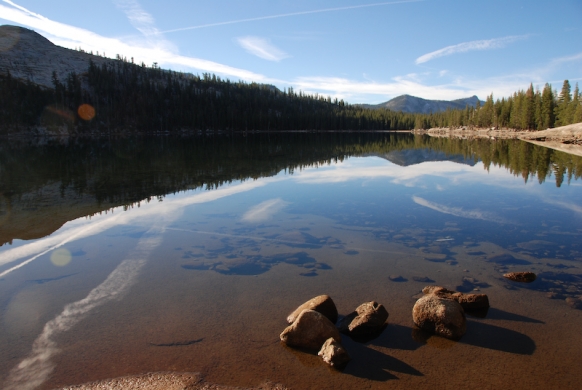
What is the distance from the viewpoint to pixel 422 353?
22.1ft

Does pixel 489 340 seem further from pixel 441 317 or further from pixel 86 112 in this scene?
pixel 86 112

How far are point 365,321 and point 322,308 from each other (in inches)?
35.3

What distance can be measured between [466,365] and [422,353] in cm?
73

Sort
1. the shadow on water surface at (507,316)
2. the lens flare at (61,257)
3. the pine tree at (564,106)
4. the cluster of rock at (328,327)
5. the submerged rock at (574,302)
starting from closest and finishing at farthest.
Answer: the cluster of rock at (328,327), the shadow on water surface at (507,316), the submerged rock at (574,302), the lens flare at (61,257), the pine tree at (564,106)

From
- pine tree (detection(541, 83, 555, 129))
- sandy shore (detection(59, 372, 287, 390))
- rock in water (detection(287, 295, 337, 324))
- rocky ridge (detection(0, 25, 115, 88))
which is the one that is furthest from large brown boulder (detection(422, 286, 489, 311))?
rocky ridge (detection(0, 25, 115, 88))

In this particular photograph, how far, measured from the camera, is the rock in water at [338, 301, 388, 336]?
7.21 metres

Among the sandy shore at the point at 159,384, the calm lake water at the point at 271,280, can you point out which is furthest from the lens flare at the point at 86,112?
the sandy shore at the point at 159,384

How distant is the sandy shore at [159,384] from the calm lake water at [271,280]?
0.63 feet

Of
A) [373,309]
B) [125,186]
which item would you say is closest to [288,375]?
[373,309]

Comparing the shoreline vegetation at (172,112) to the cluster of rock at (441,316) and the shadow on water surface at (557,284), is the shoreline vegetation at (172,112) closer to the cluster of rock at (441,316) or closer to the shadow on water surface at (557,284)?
the shadow on water surface at (557,284)

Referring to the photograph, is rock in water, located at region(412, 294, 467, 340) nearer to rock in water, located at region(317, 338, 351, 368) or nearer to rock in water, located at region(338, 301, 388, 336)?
rock in water, located at region(338, 301, 388, 336)

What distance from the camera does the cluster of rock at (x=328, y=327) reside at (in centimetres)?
650

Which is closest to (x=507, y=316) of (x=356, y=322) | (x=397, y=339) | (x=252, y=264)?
(x=397, y=339)

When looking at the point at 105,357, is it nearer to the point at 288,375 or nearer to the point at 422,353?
the point at 288,375
